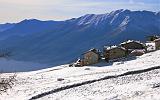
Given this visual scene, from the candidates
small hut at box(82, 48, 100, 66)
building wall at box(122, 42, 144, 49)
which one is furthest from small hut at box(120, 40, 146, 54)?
small hut at box(82, 48, 100, 66)

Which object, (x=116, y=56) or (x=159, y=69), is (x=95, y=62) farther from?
(x=159, y=69)

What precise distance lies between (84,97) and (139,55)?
55.6m

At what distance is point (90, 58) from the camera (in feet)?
399

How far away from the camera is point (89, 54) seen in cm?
12144

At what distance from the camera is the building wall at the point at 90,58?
119919 millimetres

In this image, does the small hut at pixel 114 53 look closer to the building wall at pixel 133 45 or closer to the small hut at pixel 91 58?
the small hut at pixel 91 58

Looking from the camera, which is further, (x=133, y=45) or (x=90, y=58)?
(x=133, y=45)

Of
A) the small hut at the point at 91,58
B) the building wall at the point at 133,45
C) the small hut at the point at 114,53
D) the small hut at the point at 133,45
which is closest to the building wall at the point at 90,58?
the small hut at the point at 91,58

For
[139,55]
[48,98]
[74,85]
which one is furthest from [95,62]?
[48,98]

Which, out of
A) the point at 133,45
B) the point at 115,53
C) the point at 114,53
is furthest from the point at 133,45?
the point at 114,53

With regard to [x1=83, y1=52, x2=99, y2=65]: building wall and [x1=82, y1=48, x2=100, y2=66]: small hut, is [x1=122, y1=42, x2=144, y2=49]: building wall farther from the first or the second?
[x1=83, y1=52, x2=99, y2=65]: building wall

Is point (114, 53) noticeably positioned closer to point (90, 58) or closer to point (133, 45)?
point (90, 58)

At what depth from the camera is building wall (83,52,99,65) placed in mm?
119919

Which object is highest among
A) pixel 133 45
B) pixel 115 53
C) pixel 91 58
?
pixel 133 45
